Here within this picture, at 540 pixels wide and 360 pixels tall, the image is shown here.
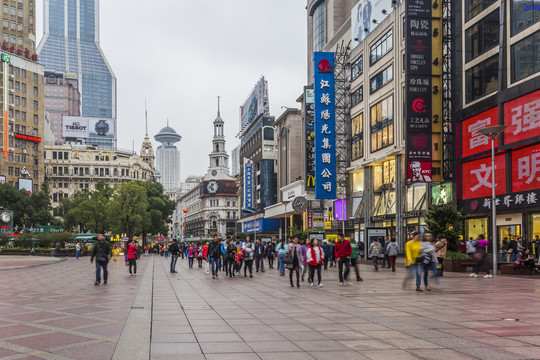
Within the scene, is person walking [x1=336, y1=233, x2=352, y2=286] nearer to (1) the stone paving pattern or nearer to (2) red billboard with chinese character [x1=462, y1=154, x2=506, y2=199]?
(1) the stone paving pattern

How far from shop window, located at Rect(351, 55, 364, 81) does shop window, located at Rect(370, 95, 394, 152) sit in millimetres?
4965

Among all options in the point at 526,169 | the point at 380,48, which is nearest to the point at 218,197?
the point at 380,48

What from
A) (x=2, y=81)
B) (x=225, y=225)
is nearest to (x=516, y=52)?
(x=2, y=81)

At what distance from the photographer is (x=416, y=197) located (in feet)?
137

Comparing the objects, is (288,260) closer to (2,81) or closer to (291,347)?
(291,347)

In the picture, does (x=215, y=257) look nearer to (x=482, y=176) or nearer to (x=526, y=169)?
(x=526, y=169)

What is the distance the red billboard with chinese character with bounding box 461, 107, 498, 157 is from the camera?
3334 cm

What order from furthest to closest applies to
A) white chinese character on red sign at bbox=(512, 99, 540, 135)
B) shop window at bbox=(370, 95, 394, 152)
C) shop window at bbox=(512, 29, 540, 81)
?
shop window at bbox=(370, 95, 394, 152) < shop window at bbox=(512, 29, 540, 81) < white chinese character on red sign at bbox=(512, 99, 540, 135)

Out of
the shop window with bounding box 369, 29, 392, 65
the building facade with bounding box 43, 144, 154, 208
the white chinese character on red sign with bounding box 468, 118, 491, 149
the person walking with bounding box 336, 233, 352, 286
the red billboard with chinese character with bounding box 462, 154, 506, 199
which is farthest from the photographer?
the building facade with bounding box 43, 144, 154, 208

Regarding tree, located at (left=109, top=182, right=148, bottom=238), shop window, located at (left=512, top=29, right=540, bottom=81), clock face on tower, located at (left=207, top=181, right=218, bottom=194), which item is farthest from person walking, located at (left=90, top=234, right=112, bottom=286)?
clock face on tower, located at (left=207, top=181, right=218, bottom=194)

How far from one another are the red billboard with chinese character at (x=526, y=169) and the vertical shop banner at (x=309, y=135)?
2902 cm

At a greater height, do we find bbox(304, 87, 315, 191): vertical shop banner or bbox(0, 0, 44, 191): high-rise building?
bbox(0, 0, 44, 191): high-rise building

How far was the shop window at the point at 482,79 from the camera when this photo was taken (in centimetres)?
3338

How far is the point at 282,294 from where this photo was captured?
1614 cm
